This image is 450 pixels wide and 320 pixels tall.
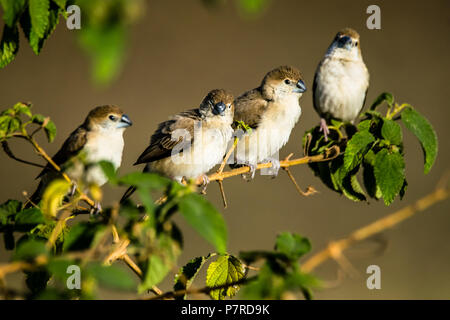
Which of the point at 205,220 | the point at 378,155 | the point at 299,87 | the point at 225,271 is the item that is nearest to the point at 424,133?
the point at 378,155

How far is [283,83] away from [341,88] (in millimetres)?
373

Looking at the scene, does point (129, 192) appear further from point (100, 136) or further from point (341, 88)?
point (341, 88)

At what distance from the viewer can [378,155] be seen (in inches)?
73.9

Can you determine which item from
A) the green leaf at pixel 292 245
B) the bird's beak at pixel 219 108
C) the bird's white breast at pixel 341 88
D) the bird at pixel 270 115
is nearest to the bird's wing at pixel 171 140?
the bird's beak at pixel 219 108

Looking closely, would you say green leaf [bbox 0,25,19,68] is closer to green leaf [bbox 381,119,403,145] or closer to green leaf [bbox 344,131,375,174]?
green leaf [bbox 344,131,375,174]

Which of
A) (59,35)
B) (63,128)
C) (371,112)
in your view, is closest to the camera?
(371,112)

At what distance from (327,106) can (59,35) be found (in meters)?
5.73

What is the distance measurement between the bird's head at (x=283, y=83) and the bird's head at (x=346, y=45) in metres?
0.32

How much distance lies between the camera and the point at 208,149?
2982 millimetres

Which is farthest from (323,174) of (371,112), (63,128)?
(63,128)

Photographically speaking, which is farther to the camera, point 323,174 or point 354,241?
point 323,174

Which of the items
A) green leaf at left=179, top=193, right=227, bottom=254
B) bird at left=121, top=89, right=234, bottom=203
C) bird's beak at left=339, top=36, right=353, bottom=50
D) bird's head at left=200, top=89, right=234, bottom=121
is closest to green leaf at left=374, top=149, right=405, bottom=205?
green leaf at left=179, top=193, right=227, bottom=254

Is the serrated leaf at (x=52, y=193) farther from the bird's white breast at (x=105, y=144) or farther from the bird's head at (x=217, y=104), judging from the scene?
the bird's head at (x=217, y=104)
